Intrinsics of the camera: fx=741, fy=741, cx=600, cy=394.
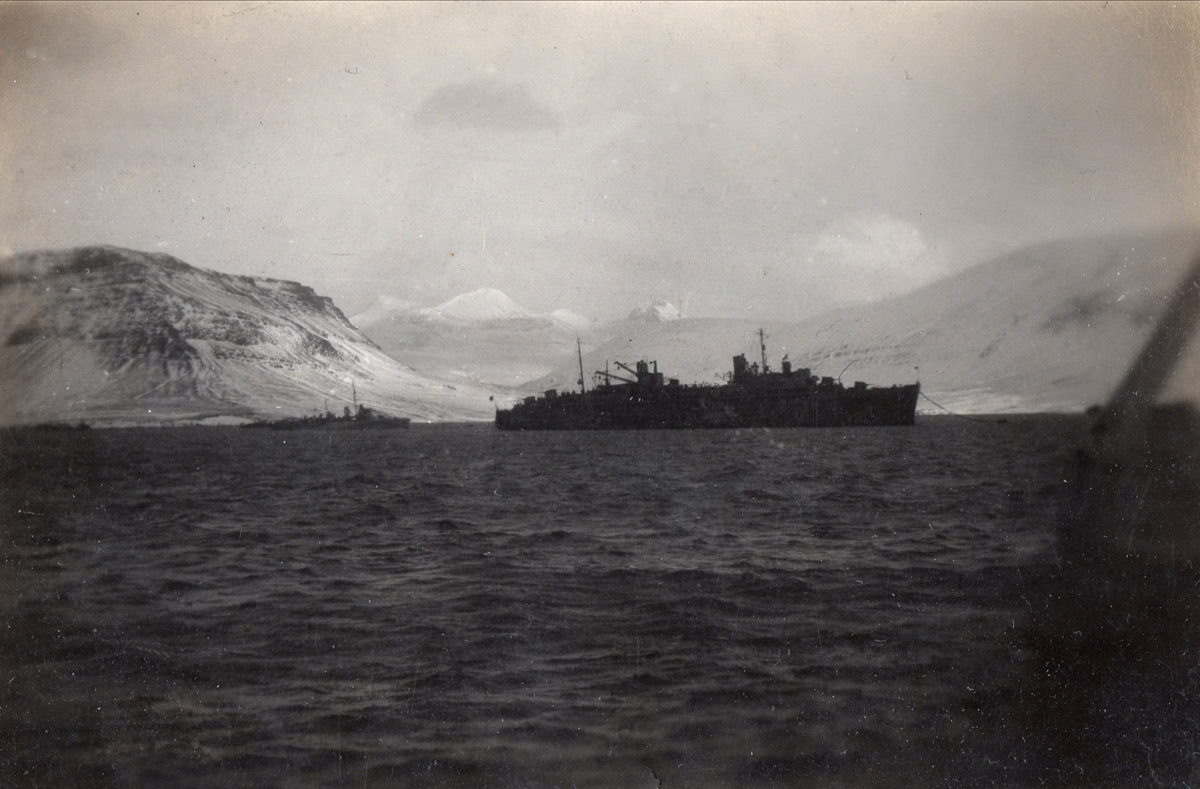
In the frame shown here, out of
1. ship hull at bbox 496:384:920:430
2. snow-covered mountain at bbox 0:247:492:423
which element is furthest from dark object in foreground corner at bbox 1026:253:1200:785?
snow-covered mountain at bbox 0:247:492:423

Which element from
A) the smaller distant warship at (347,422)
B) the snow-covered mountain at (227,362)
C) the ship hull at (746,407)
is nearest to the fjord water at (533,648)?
the ship hull at (746,407)

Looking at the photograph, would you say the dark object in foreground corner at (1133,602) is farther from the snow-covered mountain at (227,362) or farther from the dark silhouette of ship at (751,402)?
the snow-covered mountain at (227,362)

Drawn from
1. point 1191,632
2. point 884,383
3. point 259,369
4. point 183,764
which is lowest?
point 183,764

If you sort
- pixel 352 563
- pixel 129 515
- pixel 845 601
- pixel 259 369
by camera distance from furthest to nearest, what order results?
pixel 259 369
pixel 129 515
pixel 352 563
pixel 845 601

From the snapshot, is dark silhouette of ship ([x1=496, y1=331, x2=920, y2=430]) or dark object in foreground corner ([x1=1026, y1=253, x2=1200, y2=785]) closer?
dark object in foreground corner ([x1=1026, y1=253, x2=1200, y2=785])

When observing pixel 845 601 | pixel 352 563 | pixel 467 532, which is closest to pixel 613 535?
pixel 467 532

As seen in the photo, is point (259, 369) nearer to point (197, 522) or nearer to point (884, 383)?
point (884, 383)

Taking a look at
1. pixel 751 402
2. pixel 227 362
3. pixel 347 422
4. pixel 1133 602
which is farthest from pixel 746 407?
pixel 227 362

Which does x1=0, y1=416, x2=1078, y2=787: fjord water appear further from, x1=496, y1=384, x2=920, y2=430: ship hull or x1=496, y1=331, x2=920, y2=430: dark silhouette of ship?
x1=496, y1=384, x2=920, y2=430: ship hull

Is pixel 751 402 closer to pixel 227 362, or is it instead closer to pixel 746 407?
pixel 746 407
